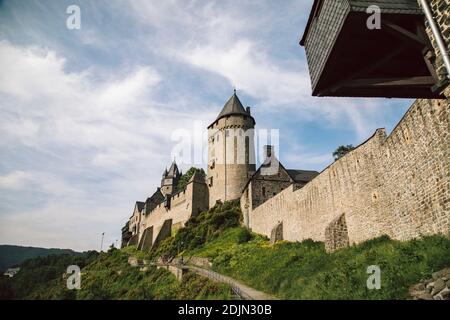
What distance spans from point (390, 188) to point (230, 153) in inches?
1348

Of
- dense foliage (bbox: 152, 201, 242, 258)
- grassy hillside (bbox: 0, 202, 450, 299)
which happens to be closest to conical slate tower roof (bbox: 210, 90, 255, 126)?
dense foliage (bbox: 152, 201, 242, 258)

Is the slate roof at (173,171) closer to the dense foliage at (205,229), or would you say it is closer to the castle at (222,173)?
Result: the castle at (222,173)

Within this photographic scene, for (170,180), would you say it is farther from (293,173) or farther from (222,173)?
(293,173)

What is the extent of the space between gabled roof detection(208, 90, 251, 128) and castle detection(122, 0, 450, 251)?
23.0 metres

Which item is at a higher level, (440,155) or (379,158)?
(379,158)

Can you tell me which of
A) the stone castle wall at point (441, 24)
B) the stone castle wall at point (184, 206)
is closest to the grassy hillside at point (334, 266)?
the stone castle wall at point (441, 24)

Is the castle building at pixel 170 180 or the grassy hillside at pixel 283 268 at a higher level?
the castle building at pixel 170 180

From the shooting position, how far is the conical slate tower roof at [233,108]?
48.3 m

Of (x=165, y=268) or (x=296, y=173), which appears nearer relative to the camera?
(x=165, y=268)

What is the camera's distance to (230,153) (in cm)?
4606
